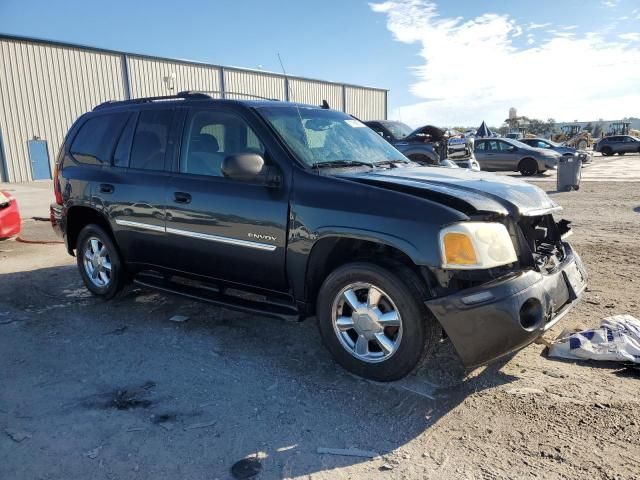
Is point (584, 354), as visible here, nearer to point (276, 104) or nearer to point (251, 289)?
point (251, 289)

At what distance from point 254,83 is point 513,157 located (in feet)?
62.4

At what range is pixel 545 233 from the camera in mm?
3855

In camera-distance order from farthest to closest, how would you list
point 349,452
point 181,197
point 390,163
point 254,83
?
point 254,83, point 390,163, point 181,197, point 349,452

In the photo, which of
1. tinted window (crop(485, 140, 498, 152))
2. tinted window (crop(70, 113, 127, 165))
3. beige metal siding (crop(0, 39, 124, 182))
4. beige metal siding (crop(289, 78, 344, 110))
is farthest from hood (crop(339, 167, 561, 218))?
beige metal siding (crop(289, 78, 344, 110))

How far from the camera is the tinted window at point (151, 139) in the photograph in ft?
14.7

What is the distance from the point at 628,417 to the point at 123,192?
4.31 metres

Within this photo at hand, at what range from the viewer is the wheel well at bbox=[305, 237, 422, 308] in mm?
3365

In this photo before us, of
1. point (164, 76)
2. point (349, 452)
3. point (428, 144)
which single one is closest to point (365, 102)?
point (164, 76)

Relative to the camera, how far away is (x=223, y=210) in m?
3.93

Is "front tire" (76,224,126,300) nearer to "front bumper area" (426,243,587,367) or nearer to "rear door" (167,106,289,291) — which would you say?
"rear door" (167,106,289,291)

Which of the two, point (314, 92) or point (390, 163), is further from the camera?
point (314, 92)

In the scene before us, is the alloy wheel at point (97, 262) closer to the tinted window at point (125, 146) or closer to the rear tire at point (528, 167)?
the tinted window at point (125, 146)

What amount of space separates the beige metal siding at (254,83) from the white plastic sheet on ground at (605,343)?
28464 millimetres

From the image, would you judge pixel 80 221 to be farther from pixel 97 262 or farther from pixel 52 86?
pixel 52 86
